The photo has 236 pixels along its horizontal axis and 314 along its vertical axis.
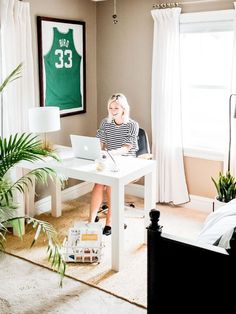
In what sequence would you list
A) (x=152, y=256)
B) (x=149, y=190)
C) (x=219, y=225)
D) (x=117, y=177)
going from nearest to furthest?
(x=152, y=256)
(x=219, y=225)
(x=117, y=177)
(x=149, y=190)

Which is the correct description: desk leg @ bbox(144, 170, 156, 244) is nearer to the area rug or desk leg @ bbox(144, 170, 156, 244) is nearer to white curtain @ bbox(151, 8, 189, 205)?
the area rug

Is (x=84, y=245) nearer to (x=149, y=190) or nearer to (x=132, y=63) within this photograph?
(x=149, y=190)

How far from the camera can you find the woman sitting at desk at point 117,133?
12.8 ft

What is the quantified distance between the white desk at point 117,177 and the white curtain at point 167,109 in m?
0.92

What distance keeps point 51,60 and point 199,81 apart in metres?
1.55

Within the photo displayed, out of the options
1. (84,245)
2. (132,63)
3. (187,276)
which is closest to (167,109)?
(132,63)

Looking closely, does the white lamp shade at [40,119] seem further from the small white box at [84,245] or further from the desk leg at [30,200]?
the small white box at [84,245]

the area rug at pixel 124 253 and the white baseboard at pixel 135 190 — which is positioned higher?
the white baseboard at pixel 135 190

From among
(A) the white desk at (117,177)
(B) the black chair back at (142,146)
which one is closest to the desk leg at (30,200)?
(A) the white desk at (117,177)

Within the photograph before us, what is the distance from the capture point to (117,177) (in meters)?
3.00

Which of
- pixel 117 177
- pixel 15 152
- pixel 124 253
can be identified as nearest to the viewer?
pixel 15 152

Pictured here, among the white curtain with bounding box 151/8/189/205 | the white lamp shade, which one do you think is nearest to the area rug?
the white curtain with bounding box 151/8/189/205

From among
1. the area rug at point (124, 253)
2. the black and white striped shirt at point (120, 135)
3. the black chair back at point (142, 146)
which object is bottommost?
the area rug at point (124, 253)

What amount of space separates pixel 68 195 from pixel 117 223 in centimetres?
171
